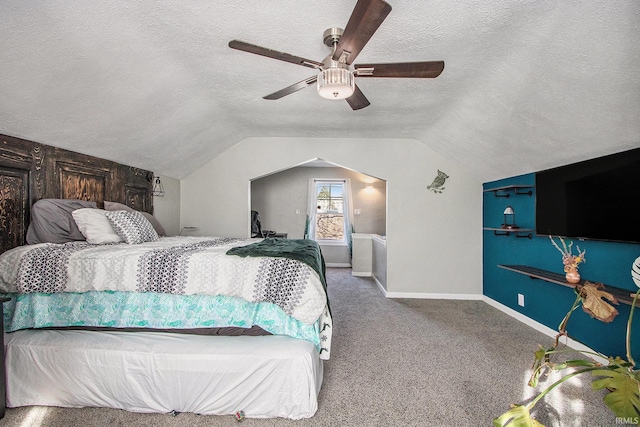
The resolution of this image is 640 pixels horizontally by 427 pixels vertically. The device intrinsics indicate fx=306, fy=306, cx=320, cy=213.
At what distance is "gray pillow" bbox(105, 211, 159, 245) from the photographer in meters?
2.58

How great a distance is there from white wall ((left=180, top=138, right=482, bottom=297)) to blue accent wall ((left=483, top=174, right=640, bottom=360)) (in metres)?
0.29

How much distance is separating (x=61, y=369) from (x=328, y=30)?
2652mm

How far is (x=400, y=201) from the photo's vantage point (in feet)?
14.7

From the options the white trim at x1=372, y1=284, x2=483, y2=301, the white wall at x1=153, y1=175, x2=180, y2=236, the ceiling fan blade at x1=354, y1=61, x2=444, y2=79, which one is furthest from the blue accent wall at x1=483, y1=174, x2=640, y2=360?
the white wall at x1=153, y1=175, x2=180, y2=236

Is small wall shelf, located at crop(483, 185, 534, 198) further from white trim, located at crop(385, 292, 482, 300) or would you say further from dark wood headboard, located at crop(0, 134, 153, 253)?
dark wood headboard, located at crop(0, 134, 153, 253)

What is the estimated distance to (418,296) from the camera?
442 cm

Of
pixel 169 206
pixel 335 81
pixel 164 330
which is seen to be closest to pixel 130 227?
pixel 164 330

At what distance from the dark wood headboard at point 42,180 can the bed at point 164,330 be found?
449mm

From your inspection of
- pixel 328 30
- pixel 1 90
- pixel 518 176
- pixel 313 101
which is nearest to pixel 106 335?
pixel 1 90

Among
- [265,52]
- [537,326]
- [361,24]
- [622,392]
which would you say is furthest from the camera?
[537,326]

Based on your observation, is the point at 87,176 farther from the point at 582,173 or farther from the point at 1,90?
the point at 582,173

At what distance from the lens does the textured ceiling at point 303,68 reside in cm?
171

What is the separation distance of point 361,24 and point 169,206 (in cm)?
386

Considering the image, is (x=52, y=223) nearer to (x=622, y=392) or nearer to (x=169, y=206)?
(x=169, y=206)
